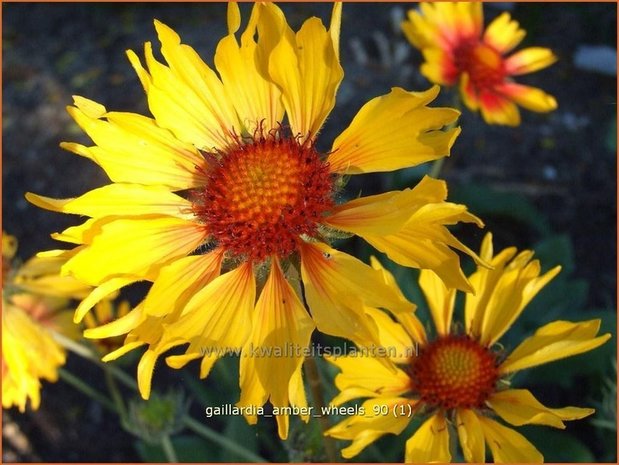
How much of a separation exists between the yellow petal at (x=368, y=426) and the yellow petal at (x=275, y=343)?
5.3 inches

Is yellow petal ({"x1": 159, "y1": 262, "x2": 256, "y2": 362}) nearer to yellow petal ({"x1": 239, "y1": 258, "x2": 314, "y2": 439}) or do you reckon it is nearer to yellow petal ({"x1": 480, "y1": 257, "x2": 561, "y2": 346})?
yellow petal ({"x1": 239, "y1": 258, "x2": 314, "y2": 439})

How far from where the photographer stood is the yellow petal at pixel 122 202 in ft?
3.52

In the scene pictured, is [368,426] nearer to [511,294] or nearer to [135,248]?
[511,294]

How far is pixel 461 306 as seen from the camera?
1.87 meters

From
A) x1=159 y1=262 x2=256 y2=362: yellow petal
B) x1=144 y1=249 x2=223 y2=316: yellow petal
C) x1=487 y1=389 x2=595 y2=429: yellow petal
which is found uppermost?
x1=144 y1=249 x2=223 y2=316: yellow petal

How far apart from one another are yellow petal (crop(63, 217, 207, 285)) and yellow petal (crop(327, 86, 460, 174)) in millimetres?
244

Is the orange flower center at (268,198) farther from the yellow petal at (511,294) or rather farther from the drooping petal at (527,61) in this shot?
the drooping petal at (527,61)

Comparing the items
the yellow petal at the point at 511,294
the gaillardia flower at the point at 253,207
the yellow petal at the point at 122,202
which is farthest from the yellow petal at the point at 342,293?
the yellow petal at the point at 511,294

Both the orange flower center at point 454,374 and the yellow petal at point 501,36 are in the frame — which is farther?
the yellow petal at point 501,36

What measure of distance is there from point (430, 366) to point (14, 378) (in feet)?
3.01

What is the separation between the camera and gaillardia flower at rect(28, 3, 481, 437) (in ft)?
3.31

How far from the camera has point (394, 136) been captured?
1086 mm

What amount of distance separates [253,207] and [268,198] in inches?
1.0

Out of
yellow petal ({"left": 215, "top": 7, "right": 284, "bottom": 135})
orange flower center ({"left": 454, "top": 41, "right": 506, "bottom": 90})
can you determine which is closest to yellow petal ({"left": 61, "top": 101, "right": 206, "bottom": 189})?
yellow petal ({"left": 215, "top": 7, "right": 284, "bottom": 135})
